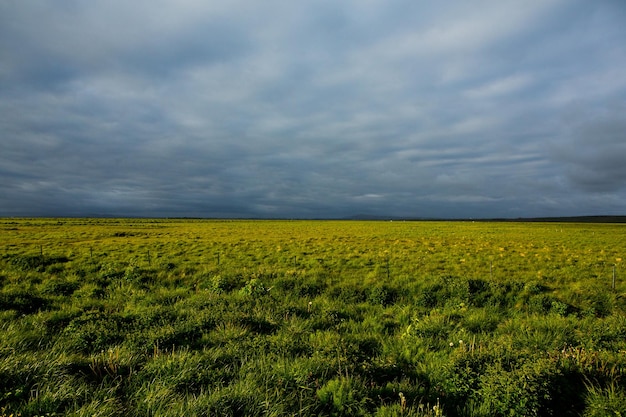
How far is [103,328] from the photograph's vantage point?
7914 millimetres

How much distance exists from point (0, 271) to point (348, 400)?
21.3 metres

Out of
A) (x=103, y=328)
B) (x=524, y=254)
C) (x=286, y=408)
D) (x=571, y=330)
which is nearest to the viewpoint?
(x=286, y=408)

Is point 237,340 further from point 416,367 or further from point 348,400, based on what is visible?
point 416,367

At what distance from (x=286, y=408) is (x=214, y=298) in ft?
25.6

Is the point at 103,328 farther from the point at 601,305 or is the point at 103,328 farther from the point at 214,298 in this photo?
the point at 601,305

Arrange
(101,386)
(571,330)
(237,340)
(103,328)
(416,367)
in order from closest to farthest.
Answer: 1. (101,386)
2. (416,367)
3. (237,340)
4. (103,328)
5. (571,330)

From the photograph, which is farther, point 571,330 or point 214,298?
point 214,298

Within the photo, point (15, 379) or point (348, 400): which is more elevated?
point (15, 379)

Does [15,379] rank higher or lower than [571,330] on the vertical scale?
higher

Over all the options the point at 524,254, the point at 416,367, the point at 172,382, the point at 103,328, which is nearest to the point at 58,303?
the point at 103,328

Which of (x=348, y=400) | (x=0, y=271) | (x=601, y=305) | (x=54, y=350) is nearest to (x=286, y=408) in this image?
(x=348, y=400)

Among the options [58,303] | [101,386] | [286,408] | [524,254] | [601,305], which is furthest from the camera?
[524,254]

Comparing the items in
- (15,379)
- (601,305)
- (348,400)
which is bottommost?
(601,305)

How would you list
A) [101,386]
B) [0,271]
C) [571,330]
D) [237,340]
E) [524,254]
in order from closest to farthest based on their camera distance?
1. [101,386]
2. [237,340]
3. [571,330]
4. [0,271]
5. [524,254]
